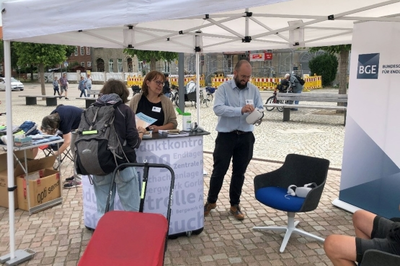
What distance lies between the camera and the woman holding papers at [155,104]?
12.4 feet

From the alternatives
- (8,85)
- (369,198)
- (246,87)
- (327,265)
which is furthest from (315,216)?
(8,85)

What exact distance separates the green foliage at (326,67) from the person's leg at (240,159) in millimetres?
26189

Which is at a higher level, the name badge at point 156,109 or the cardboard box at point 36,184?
the name badge at point 156,109

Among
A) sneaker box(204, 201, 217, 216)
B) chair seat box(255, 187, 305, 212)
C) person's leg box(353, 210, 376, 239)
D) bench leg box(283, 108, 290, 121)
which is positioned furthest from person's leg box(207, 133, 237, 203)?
bench leg box(283, 108, 290, 121)

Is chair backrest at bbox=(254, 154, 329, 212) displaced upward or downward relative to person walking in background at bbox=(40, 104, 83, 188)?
downward

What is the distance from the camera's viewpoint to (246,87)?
3.99 m

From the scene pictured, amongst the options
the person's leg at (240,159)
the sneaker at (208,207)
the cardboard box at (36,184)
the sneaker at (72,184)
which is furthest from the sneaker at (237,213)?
the sneaker at (72,184)

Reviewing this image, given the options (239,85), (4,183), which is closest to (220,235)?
(239,85)

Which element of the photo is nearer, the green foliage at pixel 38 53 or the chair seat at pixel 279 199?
the chair seat at pixel 279 199

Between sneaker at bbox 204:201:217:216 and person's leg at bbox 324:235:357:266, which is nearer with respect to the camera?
person's leg at bbox 324:235:357:266

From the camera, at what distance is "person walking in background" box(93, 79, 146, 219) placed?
9.50ft

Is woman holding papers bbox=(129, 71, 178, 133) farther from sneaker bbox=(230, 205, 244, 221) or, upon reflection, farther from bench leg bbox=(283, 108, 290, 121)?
bench leg bbox=(283, 108, 290, 121)

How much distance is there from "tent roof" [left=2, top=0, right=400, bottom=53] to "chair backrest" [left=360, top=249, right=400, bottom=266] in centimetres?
154

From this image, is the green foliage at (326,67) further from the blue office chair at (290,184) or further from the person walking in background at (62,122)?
the blue office chair at (290,184)
